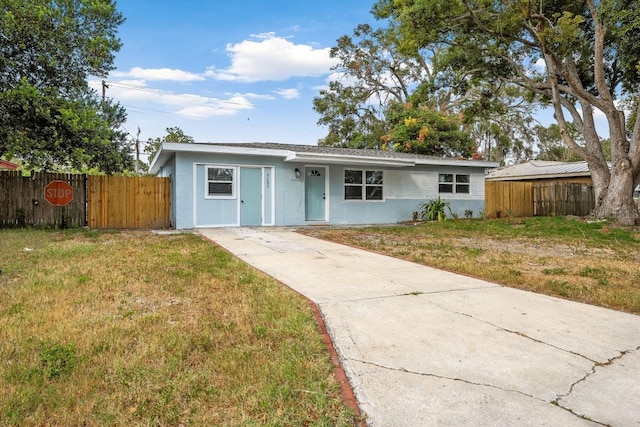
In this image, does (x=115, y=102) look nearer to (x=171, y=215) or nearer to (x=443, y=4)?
(x=171, y=215)

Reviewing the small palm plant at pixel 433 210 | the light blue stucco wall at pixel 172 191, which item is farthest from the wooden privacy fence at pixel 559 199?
the light blue stucco wall at pixel 172 191

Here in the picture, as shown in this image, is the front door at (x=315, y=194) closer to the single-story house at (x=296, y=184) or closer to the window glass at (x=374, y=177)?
the single-story house at (x=296, y=184)

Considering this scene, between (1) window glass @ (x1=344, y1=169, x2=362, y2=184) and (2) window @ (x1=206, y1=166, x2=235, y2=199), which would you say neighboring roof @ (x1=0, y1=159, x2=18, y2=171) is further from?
(1) window glass @ (x1=344, y1=169, x2=362, y2=184)

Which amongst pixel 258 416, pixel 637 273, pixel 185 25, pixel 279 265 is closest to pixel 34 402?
pixel 258 416

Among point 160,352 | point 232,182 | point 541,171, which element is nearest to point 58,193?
point 232,182

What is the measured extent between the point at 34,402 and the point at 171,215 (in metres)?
11.1

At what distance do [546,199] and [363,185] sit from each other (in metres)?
9.94

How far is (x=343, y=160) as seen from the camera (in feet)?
41.5

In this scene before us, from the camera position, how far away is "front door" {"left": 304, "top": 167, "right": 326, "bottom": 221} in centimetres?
1341

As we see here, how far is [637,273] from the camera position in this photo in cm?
557

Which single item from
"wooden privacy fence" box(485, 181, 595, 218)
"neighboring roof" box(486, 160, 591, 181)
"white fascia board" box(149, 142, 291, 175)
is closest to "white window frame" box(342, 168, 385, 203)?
"white fascia board" box(149, 142, 291, 175)

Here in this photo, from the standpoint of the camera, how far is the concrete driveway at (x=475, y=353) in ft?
6.55

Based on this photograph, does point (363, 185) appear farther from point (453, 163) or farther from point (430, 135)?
point (430, 135)

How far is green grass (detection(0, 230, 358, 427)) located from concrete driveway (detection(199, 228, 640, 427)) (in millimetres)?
303
